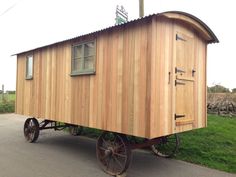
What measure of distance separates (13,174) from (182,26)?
4991 millimetres

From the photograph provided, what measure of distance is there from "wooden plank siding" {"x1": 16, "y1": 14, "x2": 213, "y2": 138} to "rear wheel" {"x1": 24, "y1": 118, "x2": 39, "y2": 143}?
143 centimetres

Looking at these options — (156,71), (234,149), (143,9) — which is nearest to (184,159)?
(234,149)

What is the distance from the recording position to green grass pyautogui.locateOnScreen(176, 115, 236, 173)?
670cm

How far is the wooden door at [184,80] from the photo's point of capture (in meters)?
6.09

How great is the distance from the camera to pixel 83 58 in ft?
23.5

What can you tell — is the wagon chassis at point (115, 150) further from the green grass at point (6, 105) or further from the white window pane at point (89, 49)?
the green grass at point (6, 105)

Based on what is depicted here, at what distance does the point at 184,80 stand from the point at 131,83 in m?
1.37

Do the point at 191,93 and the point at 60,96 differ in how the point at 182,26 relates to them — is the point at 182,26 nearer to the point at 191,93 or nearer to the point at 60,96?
the point at 191,93

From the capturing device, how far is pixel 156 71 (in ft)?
18.0

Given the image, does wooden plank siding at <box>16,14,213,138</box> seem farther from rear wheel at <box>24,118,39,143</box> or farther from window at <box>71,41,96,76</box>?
rear wheel at <box>24,118,39,143</box>

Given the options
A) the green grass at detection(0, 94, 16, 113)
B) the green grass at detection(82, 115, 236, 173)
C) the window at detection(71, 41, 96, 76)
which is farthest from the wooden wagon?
the green grass at detection(0, 94, 16, 113)

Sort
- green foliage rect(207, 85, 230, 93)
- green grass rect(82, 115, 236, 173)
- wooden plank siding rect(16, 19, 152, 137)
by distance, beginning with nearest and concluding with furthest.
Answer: wooden plank siding rect(16, 19, 152, 137)
green grass rect(82, 115, 236, 173)
green foliage rect(207, 85, 230, 93)

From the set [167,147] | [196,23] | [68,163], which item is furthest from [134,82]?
[167,147]

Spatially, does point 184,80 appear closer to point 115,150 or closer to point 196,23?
point 196,23
